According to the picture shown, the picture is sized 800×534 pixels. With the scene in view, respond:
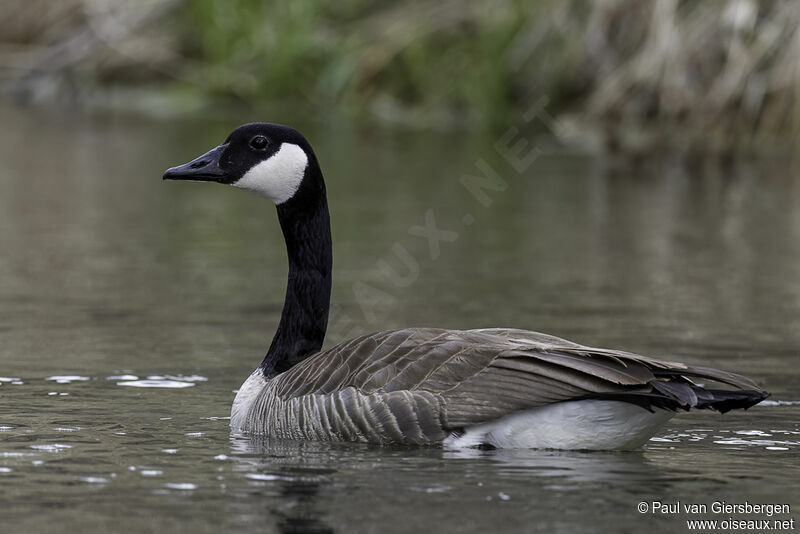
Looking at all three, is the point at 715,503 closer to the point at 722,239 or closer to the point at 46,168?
the point at 722,239

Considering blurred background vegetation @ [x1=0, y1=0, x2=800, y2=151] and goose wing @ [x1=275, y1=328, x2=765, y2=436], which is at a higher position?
blurred background vegetation @ [x1=0, y1=0, x2=800, y2=151]

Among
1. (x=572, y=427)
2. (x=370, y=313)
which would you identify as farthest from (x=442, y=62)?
(x=572, y=427)

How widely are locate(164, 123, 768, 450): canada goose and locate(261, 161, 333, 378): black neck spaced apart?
20 centimetres

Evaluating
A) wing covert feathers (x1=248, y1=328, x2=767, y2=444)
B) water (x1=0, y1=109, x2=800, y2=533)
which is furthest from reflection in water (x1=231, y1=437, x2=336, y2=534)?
wing covert feathers (x1=248, y1=328, x2=767, y2=444)

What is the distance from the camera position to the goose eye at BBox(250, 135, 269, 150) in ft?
27.4

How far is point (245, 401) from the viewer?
8.03 metres

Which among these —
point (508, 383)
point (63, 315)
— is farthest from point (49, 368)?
point (508, 383)

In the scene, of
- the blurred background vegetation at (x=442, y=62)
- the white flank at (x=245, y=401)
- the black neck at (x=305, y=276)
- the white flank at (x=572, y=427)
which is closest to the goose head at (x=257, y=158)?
the black neck at (x=305, y=276)

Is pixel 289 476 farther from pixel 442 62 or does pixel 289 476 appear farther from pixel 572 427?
pixel 442 62

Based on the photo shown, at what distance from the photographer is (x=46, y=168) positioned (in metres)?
22.9

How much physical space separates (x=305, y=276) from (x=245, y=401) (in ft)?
3.17

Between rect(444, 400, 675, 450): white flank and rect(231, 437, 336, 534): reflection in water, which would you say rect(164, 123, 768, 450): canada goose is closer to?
rect(444, 400, 675, 450): white flank

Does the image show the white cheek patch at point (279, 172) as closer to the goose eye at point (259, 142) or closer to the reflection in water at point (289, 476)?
the goose eye at point (259, 142)

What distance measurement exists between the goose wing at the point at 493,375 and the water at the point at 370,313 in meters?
0.29
